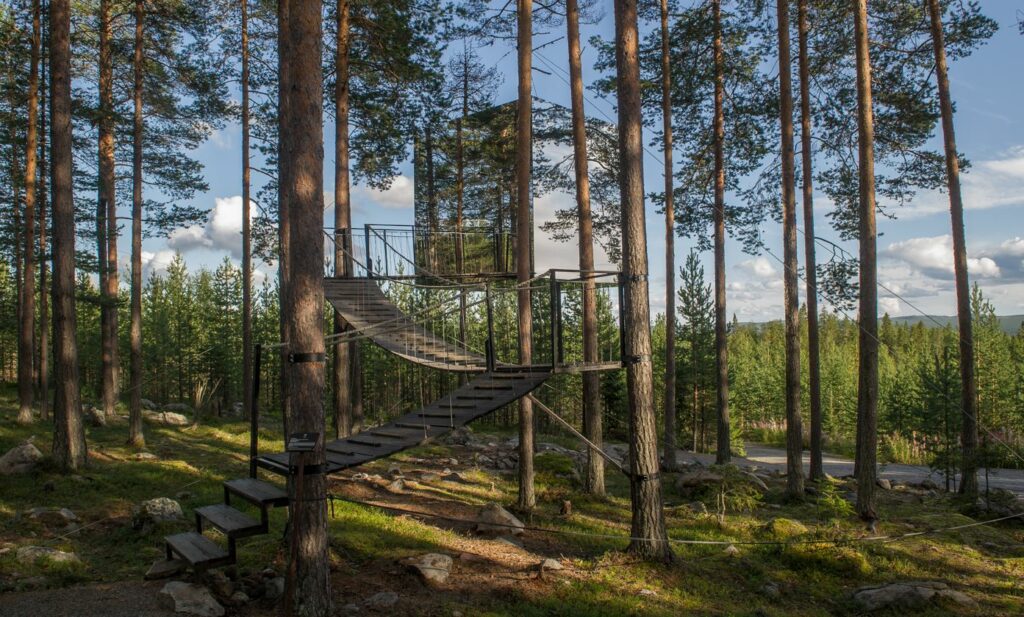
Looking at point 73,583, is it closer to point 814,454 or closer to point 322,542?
point 322,542

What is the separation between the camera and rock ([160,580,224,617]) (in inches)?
164

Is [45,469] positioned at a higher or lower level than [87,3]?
lower

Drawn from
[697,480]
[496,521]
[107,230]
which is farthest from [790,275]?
[107,230]

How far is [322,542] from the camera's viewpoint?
432 cm

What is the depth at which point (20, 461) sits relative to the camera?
841 cm

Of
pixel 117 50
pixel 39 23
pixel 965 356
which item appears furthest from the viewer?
pixel 39 23

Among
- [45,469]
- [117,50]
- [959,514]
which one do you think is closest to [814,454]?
[959,514]

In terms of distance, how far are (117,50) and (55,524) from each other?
8979 millimetres

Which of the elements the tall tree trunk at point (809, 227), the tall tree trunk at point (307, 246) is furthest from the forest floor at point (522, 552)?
the tall tree trunk at point (809, 227)

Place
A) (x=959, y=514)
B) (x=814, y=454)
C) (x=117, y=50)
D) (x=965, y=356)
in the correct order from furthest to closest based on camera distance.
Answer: (x=814, y=454) → (x=117, y=50) → (x=965, y=356) → (x=959, y=514)

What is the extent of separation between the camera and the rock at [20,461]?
8289mm

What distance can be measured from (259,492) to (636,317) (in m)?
3.88

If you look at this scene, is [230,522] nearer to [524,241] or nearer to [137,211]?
[524,241]

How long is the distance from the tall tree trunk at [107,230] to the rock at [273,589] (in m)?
10.5
